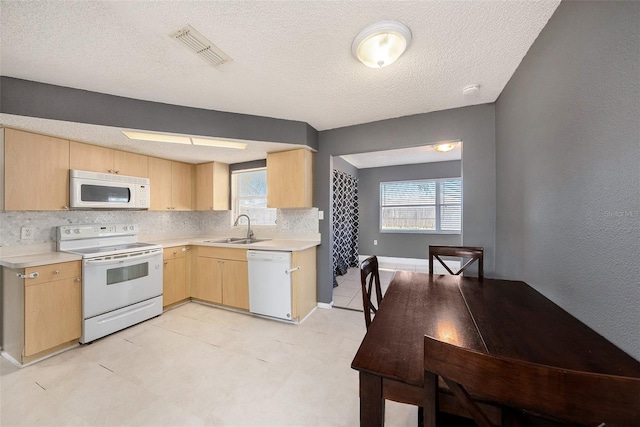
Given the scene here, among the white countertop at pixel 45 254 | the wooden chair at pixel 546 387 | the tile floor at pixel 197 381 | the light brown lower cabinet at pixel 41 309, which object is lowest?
the tile floor at pixel 197 381

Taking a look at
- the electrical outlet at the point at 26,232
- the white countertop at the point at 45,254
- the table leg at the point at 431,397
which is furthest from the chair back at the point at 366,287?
the electrical outlet at the point at 26,232

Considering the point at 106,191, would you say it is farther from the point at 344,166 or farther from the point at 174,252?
the point at 344,166

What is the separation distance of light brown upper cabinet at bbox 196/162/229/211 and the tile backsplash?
1.16ft

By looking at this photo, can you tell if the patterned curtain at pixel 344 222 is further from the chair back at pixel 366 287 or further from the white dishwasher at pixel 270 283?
the chair back at pixel 366 287

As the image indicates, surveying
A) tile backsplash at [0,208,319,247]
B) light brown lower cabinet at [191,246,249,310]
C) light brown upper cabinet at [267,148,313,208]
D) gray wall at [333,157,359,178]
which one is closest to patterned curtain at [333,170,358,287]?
gray wall at [333,157,359,178]

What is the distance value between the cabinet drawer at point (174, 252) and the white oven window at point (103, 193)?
78 centimetres

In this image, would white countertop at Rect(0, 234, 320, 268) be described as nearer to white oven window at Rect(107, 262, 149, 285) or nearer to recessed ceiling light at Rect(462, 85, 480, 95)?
white oven window at Rect(107, 262, 149, 285)

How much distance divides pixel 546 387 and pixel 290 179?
2.84m

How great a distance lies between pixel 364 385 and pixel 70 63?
272 cm

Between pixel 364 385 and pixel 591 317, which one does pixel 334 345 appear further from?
pixel 591 317

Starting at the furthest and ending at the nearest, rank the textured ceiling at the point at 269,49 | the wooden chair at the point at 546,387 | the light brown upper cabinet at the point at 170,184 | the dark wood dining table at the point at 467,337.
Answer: the light brown upper cabinet at the point at 170,184, the textured ceiling at the point at 269,49, the dark wood dining table at the point at 467,337, the wooden chair at the point at 546,387

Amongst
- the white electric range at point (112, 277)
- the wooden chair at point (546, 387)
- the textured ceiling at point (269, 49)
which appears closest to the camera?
the wooden chair at point (546, 387)

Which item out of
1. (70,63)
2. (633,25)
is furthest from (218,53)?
(633,25)

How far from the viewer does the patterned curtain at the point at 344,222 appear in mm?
4419
